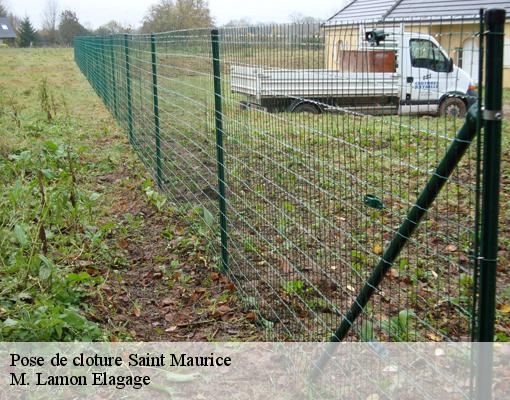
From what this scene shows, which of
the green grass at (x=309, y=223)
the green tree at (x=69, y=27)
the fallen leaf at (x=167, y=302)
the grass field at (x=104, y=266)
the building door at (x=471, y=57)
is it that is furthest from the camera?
the green tree at (x=69, y=27)

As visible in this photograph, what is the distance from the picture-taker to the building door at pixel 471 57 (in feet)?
5.86

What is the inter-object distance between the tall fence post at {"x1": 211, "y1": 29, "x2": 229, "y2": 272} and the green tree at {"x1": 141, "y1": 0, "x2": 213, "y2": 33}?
140 feet

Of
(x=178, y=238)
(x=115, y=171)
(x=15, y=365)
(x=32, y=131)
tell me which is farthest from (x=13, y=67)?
(x=15, y=365)

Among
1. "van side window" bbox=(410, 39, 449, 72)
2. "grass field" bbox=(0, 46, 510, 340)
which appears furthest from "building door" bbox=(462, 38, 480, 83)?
"grass field" bbox=(0, 46, 510, 340)

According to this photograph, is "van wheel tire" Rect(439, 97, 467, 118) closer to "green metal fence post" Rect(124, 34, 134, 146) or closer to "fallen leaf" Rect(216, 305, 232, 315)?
"fallen leaf" Rect(216, 305, 232, 315)

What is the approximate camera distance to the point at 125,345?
3744mm

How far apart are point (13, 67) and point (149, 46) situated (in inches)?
1053

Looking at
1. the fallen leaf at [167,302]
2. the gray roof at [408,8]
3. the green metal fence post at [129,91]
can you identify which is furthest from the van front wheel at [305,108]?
the gray roof at [408,8]

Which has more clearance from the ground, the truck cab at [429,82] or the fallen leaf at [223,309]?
the truck cab at [429,82]

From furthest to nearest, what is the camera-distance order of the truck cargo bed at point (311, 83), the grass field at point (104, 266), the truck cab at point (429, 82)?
the grass field at point (104, 266)
the truck cargo bed at point (311, 83)
the truck cab at point (429, 82)

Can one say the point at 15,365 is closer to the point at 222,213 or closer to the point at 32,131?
the point at 222,213

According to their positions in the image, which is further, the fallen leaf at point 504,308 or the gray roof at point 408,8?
the gray roof at point 408,8

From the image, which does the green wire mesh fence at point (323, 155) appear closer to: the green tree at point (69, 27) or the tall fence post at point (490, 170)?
the tall fence post at point (490, 170)

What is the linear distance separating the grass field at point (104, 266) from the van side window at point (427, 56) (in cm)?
211
